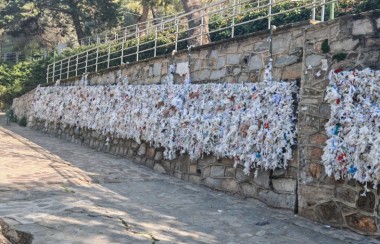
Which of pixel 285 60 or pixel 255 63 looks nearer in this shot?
pixel 285 60

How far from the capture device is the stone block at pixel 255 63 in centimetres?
647

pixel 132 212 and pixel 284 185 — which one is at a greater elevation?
pixel 284 185

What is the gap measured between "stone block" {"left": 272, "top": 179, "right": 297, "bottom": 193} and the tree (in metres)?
24.0

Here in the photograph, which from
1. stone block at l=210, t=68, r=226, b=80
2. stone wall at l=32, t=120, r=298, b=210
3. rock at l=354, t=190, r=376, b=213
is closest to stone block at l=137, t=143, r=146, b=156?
stone wall at l=32, t=120, r=298, b=210

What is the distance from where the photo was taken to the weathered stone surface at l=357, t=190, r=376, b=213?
14.6 ft

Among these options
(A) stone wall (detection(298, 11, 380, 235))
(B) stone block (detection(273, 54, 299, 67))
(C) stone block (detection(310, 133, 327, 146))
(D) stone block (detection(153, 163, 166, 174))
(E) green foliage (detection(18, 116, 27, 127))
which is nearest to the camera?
(A) stone wall (detection(298, 11, 380, 235))

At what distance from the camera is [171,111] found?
27.1ft

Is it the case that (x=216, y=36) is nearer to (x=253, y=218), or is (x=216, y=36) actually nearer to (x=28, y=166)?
(x=28, y=166)

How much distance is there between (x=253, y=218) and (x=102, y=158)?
568 centimetres

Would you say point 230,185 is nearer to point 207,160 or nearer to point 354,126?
point 207,160

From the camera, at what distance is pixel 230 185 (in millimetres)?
6539

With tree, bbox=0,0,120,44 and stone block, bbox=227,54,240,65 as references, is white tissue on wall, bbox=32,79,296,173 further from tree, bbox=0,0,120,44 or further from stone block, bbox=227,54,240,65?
tree, bbox=0,0,120,44

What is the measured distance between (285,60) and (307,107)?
→ 3.24 feet

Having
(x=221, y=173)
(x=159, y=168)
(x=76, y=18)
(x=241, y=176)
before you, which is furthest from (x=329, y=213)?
(x=76, y=18)
